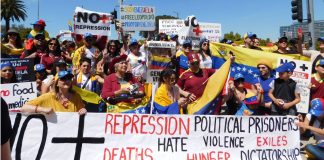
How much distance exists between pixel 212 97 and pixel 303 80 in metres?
2.03

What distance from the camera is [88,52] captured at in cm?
814

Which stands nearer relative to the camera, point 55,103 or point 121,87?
point 55,103

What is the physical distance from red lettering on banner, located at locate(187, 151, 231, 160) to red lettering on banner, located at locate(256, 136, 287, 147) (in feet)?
1.75

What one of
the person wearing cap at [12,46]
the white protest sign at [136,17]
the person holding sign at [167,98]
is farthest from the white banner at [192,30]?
the person holding sign at [167,98]

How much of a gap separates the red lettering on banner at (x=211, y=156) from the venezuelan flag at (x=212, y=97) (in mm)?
816

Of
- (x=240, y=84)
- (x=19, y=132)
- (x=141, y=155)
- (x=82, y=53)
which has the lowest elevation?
(x=141, y=155)

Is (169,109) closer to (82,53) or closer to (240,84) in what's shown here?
(240,84)

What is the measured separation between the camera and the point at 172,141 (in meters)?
5.67

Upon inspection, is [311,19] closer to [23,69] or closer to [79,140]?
[23,69]

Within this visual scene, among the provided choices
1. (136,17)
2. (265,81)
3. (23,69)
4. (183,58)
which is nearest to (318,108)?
(265,81)

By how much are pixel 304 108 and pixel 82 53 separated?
4.24 meters

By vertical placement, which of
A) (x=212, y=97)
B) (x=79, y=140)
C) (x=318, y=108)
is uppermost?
(x=212, y=97)

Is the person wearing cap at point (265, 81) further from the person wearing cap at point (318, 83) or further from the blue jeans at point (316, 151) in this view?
the blue jeans at point (316, 151)

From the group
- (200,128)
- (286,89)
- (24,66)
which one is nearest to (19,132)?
(24,66)
